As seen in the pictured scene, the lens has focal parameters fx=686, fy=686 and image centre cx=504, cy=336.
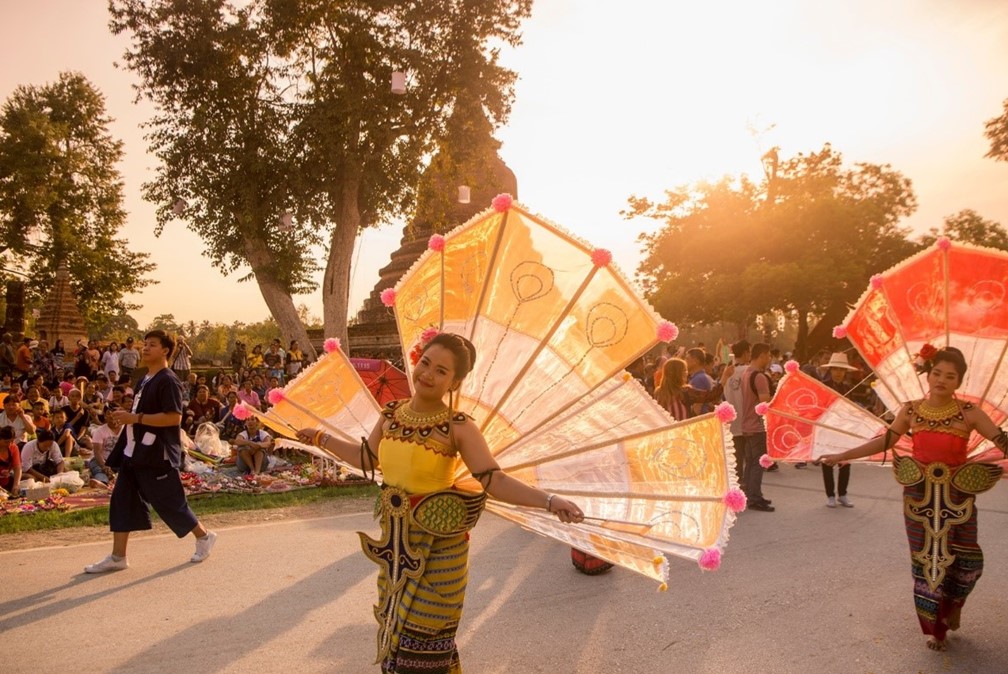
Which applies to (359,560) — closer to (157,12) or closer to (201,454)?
(201,454)

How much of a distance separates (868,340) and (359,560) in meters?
4.48

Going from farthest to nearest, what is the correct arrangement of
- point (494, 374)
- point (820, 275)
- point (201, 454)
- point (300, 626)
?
point (820, 275), point (201, 454), point (300, 626), point (494, 374)

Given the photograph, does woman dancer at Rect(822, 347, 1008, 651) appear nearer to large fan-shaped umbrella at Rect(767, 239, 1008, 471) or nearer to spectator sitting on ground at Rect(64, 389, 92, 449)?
large fan-shaped umbrella at Rect(767, 239, 1008, 471)

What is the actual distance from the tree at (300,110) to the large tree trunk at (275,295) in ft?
0.12

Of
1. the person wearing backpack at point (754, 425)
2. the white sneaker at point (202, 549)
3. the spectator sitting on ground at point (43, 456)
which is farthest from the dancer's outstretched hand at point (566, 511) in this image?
the spectator sitting on ground at point (43, 456)

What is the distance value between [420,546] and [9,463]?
27.8ft

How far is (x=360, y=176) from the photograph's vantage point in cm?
1731

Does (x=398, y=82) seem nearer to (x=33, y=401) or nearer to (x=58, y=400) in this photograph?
(x=58, y=400)

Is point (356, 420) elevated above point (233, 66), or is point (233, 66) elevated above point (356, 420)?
point (233, 66)

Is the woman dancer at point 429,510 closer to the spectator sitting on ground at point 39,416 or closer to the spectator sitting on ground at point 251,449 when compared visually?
the spectator sitting on ground at point 251,449

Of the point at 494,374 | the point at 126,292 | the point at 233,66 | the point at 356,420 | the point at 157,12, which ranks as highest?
the point at 157,12

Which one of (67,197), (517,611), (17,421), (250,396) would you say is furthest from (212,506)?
(67,197)

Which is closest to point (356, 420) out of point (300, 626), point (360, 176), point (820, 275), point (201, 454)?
point (300, 626)

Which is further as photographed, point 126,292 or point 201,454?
point 126,292
